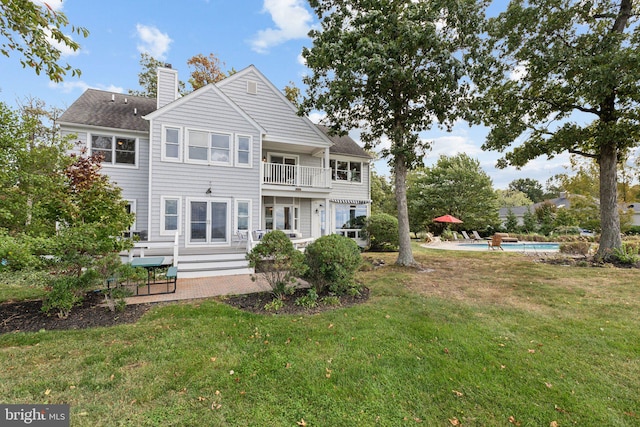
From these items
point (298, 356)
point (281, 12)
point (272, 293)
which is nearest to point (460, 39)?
point (281, 12)

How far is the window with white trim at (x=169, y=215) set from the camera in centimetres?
1148

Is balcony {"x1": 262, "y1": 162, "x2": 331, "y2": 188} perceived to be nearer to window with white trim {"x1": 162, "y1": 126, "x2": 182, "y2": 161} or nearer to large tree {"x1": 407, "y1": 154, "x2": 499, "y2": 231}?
window with white trim {"x1": 162, "y1": 126, "x2": 182, "y2": 161}

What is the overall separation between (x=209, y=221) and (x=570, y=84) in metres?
16.4

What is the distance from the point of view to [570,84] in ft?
37.0

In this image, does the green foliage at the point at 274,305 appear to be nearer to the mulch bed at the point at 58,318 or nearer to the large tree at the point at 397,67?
the mulch bed at the point at 58,318

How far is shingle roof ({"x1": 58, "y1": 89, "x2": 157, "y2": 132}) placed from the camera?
39.4 feet

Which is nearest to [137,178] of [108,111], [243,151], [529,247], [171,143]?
[171,143]

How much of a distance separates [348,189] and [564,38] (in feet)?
39.6

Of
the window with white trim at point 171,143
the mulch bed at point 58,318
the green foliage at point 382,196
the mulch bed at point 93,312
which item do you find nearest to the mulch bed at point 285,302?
the mulch bed at point 93,312

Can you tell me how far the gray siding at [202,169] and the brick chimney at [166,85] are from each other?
2211 millimetres

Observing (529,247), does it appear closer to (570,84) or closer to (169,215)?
(570,84)

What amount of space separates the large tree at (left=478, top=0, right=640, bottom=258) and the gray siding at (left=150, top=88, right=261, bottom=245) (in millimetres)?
10664

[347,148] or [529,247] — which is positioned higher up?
[347,148]

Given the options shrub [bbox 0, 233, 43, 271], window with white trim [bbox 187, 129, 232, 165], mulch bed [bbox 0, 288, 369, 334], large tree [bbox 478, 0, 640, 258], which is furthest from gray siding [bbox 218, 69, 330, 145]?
shrub [bbox 0, 233, 43, 271]
